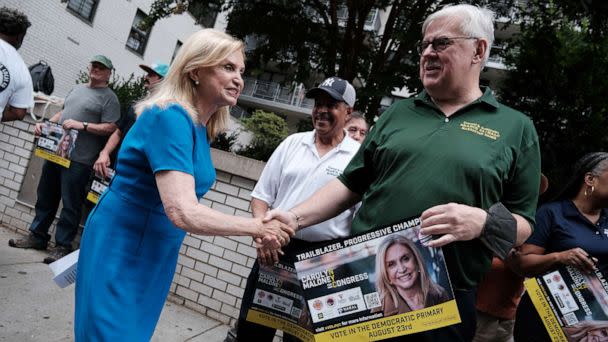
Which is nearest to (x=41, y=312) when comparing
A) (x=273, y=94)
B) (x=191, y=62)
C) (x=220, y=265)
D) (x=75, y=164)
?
(x=220, y=265)

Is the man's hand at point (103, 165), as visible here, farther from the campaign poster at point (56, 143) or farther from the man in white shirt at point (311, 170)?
the man in white shirt at point (311, 170)

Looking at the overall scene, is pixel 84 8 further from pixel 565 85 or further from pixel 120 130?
pixel 565 85

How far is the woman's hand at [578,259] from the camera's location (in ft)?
7.53

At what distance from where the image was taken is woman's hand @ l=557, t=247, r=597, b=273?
2295 mm

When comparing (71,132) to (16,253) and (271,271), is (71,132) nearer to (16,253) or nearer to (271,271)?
(16,253)

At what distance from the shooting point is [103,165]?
14.5 ft

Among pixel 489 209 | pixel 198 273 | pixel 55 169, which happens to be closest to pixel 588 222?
pixel 489 209

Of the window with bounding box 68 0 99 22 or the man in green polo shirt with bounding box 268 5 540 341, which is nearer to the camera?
the man in green polo shirt with bounding box 268 5 540 341

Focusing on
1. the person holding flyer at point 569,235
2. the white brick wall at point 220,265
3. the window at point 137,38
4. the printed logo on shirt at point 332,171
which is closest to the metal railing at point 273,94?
the window at point 137,38

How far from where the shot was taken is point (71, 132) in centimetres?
459

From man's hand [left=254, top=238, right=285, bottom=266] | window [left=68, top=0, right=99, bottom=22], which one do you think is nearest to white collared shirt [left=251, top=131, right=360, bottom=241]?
man's hand [left=254, top=238, right=285, bottom=266]

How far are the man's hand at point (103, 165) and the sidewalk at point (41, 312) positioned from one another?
1.06 meters

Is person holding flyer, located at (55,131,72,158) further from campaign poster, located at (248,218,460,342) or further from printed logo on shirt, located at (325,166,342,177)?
campaign poster, located at (248,218,460,342)

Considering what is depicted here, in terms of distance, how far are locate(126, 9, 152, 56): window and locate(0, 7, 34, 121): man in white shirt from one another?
1675 cm
